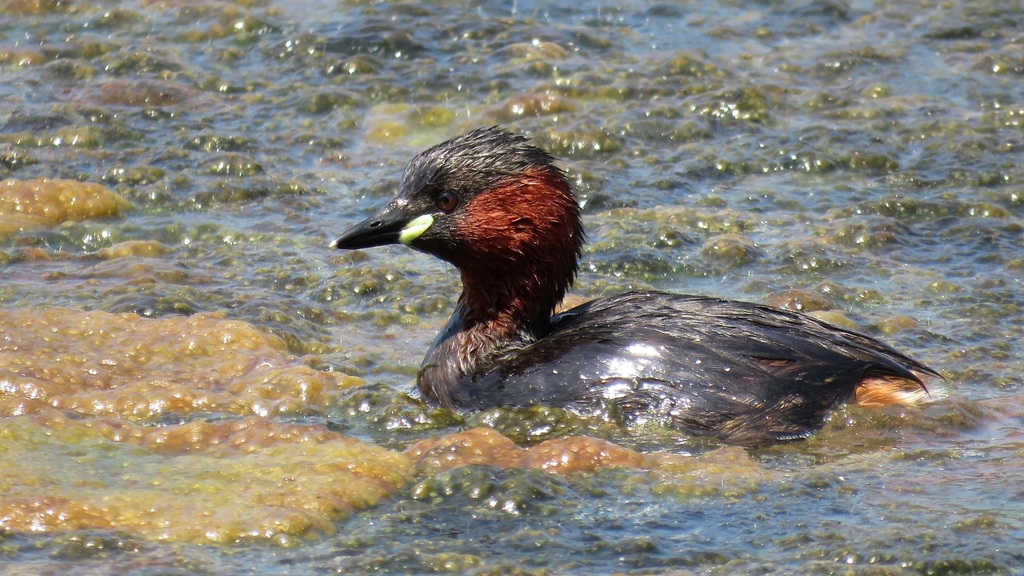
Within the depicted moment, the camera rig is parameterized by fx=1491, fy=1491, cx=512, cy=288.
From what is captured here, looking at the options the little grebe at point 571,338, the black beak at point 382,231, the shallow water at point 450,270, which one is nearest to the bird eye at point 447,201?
the little grebe at point 571,338

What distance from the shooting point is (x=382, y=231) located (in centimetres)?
676

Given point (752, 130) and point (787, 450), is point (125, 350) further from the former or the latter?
point (752, 130)

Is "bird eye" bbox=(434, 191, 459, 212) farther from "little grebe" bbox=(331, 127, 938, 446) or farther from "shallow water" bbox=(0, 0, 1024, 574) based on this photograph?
"shallow water" bbox=(0, 0, 1024, 574)

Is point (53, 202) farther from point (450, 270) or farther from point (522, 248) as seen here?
point (522, 248)

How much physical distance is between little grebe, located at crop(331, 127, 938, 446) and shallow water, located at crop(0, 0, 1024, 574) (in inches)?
5.8

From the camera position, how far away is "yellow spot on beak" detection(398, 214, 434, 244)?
6.76 metres

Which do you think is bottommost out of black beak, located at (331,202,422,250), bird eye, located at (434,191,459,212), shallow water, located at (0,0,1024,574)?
shallow water, located at (0,0,1024,574)

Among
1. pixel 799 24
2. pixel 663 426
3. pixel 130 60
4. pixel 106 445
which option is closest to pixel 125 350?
pixel 106 445

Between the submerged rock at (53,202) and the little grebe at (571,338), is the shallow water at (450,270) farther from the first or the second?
the little grebe at (571,338)

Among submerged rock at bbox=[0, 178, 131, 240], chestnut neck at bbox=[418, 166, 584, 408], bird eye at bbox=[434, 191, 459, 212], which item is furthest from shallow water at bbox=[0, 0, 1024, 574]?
bird eye at bbox=[434, 191, 459, 212]

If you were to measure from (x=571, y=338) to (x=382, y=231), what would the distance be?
1010mm

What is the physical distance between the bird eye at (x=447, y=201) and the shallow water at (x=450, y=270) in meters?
0.86

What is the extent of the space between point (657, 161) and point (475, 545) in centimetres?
510

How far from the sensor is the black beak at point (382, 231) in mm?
6750
